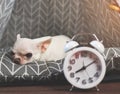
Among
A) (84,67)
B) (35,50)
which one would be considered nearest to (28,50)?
(35,50)

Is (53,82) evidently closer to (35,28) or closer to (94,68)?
(94,68)

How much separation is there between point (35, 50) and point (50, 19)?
0.26 metres

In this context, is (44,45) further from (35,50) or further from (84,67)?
(84,67)

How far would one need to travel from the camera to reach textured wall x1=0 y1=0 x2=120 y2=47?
1300 mm

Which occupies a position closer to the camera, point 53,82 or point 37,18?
point 53,82

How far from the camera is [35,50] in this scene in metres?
1.08

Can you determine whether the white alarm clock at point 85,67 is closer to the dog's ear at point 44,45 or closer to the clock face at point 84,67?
the clock face at point 84,67

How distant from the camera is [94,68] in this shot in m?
0.93

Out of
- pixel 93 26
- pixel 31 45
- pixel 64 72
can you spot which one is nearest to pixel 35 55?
pixel 31 45

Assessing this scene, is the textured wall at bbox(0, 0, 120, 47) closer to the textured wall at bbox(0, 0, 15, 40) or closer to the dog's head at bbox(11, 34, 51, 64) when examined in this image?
the textured wall at bbox(0, 0, 15, 40)

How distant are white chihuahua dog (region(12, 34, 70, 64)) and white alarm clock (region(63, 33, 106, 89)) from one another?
0.19 metres

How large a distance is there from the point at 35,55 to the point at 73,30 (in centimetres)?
28

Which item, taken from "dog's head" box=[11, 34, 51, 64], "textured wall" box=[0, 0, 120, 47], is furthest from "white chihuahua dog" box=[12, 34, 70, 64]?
"textured wall" box=[0, 0, 120, 47]

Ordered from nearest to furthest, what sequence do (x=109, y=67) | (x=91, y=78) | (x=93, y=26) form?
(x=91, y=78) → (x=109, y=67) → (x=93, y=26)
